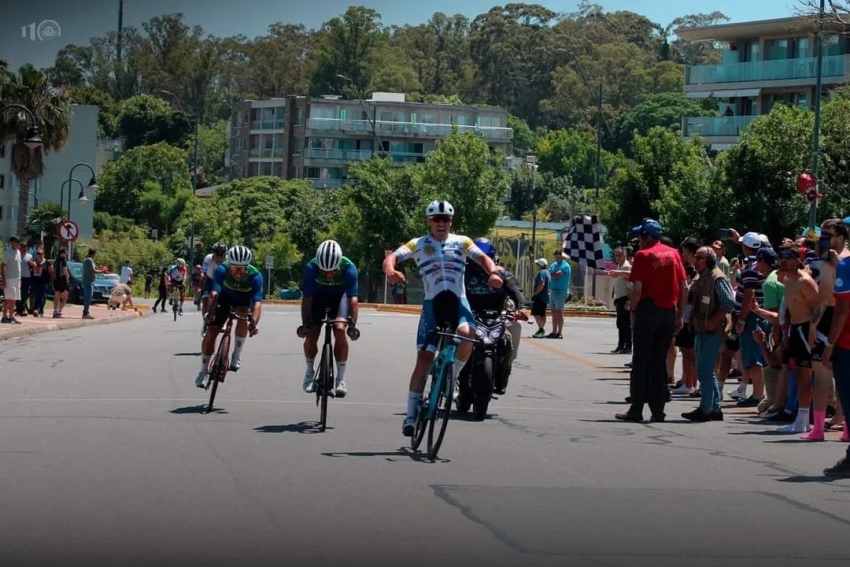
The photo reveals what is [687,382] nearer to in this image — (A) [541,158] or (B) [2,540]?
(B) [2,540]

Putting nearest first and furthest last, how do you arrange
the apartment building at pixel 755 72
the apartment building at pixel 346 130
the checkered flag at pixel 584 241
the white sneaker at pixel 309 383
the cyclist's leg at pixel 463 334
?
the cyclist's leg at pixel 463 334 → the white sneaker at pixel 309 383 → the checkered flag at pixel 584 241 → the apartment building at pixel 755 72 → the apartment building at pixel 346 130

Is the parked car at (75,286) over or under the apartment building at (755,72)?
under

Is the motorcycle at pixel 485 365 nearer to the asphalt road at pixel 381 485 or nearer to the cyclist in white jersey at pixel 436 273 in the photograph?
the asphalt road at pixel 381 485

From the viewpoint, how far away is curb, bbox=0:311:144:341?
2938cm

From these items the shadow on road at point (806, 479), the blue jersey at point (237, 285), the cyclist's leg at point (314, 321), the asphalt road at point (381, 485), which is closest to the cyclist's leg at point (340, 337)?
the cyclist's leg at point (314, 321)

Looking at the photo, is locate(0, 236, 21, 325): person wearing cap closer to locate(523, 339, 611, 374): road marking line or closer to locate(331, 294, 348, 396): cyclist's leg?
locate(523, 339, 611, 374): road marking line

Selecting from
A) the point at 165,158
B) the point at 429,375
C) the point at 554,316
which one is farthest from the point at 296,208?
the point at 429,375

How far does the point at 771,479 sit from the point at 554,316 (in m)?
21.8

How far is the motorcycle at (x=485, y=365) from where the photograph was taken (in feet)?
48.5

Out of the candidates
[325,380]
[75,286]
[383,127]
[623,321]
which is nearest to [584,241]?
[623,321]

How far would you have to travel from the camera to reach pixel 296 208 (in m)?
104

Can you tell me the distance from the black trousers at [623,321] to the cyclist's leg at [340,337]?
40.7 feet

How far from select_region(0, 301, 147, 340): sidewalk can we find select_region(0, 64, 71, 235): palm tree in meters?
7.89

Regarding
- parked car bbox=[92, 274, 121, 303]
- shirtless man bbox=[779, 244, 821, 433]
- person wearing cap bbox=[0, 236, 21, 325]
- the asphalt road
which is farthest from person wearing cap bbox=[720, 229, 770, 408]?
parked car bbox=[92, 274, 121, 303]
